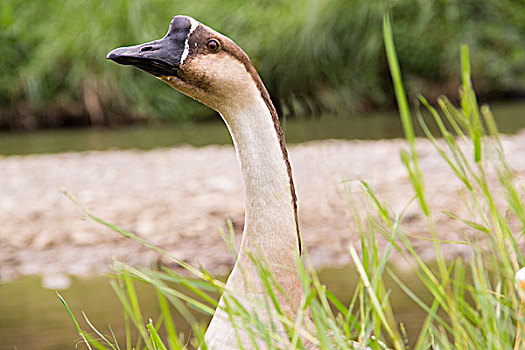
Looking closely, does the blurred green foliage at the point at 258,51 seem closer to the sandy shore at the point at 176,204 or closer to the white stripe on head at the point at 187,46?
the sandy shore at the point at 176,204

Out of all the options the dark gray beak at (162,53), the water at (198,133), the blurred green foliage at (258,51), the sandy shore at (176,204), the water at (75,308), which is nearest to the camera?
the dark gray beak at (162,53)

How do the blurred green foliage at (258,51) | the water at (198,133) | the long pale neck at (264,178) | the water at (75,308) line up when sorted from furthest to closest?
1. the blurred green foliage at (258,51)
2. the water at (198,133)
3. the water at (75,308)
4. the long pale neck at (264,178)

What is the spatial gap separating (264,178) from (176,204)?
3486mm

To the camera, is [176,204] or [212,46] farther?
[176,204]

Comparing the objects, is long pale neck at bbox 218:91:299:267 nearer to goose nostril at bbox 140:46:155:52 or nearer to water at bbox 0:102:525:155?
goose nostril at bbox 140:46:155:52

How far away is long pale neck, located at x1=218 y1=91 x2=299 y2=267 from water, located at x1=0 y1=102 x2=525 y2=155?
6194 millimetres

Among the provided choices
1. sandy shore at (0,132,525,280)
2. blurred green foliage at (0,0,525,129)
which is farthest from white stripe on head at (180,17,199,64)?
blurred green foliage at (0,0,525,129)

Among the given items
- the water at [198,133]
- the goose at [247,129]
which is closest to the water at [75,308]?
the goose at [247,129]

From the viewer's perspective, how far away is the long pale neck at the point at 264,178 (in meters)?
2.07

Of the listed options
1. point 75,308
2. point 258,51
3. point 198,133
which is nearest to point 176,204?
point 75,308

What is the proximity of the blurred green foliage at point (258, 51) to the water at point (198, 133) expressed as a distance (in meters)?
0.35

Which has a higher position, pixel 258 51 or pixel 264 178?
pixel 264 178

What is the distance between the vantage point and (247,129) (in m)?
2.07

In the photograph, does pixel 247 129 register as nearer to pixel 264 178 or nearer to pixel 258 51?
pixel 264 178
